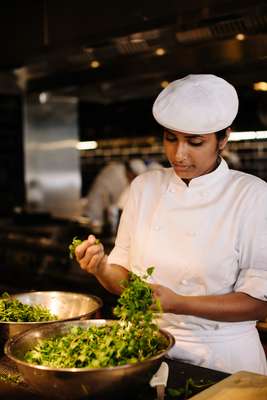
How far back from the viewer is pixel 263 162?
702cm

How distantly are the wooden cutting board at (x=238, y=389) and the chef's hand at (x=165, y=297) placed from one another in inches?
12.6

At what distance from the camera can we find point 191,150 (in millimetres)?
2281

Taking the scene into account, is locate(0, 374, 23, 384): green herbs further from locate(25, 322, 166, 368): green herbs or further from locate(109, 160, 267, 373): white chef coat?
locate(109, 160, 267, 373): white chef coat

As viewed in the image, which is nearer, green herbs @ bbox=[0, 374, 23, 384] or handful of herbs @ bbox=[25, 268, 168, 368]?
handful of herbs @ bbox=[25, 268, 168, 368]

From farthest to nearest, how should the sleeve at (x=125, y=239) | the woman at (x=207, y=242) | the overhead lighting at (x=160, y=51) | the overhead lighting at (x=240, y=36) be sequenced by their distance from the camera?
the overhead lighting at (x=160, y=51) < the overhead lighting at (x=240, y=36) < the sleeve at (x=125, y=239) < the woman at (x=207, y=242)

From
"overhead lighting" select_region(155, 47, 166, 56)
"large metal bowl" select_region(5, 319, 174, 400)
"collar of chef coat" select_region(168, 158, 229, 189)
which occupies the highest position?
"overhead lighting" select_region(155, 47, 166, 56)

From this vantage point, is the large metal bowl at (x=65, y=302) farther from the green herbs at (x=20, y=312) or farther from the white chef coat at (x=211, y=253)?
the white chef coat at (x=211, y=253)

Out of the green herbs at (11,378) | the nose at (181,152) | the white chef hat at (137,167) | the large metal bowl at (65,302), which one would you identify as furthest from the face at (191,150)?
the white chef hat at (137,167)

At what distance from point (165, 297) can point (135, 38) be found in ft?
7.48

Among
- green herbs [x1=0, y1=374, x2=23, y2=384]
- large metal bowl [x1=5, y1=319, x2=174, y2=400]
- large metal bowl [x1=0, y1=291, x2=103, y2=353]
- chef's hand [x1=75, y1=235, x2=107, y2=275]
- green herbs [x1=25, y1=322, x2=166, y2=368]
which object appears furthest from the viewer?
large metal bowl [x1=0, y1=291, x2=103, y2=353]

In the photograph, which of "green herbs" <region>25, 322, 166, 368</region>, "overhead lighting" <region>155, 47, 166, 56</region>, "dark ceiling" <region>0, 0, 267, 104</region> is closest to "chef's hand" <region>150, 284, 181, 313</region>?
"green herbs" <region>25, 322, 166, 368</region>

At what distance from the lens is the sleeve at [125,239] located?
256 cm

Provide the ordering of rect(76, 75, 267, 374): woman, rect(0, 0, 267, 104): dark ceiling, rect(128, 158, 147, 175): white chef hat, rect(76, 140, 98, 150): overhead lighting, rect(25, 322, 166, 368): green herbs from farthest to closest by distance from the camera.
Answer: rect(76, 140, 98, 150): overhead lighting, rect(128, 158, 147, 175): white chef hat, rect(0, 0, 267, 104): dark ceiling, rect(76, 75, 267, 374): woman, rect(25, 322, 166, 368): green herbs

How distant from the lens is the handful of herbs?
1.74 metres
